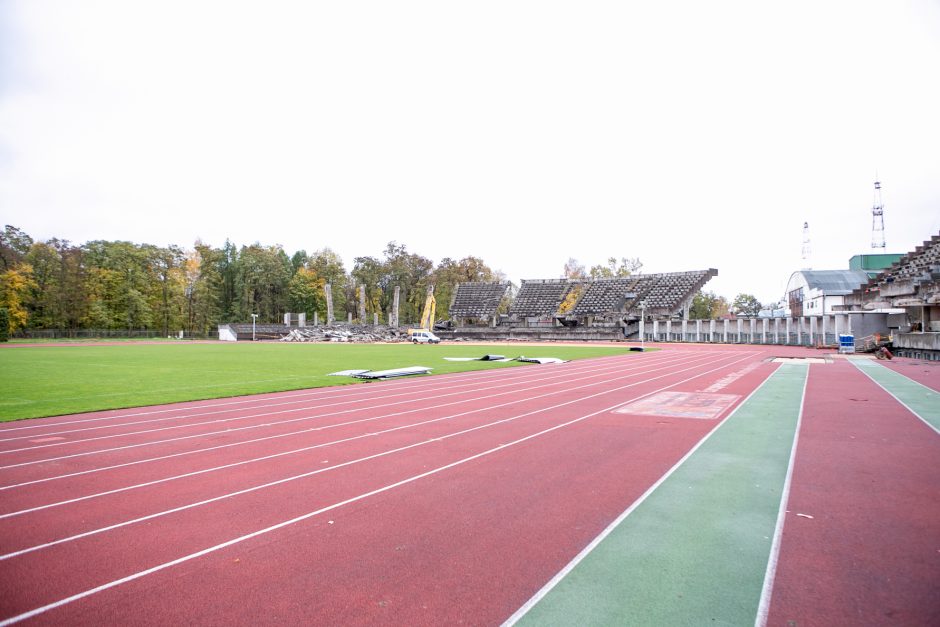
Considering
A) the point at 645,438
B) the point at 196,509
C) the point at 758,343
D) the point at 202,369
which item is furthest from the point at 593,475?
the point at 758,343

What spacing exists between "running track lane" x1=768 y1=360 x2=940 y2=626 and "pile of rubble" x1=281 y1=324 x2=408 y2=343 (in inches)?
2117

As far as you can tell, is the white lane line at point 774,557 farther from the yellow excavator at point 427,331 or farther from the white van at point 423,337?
the white van at point 423,337

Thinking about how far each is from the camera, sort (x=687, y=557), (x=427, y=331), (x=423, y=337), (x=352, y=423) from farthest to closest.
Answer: (x=427, y=331) → (x=423, y=337) → (x=352, y=423) → (x=687, y=557)

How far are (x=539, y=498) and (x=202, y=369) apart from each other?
19312 mm

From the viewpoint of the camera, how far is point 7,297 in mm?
59094

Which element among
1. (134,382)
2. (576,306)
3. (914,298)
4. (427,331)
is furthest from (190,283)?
(914,298)

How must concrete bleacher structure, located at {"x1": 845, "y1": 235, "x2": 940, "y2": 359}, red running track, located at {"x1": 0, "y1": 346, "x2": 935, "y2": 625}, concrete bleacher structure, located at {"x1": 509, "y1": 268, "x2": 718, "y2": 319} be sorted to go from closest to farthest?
red running track, located at {"x1": 0, "y1": 346, "x2": 935, "y2": 625} < concrete bleacher structure, located at {"x1": 845, "y1": 235, "x2": 940, "y2": 359} < concrete bleacher structure, located at {"x1": 509, "y1": 268, "x2": 718, "y2": 319}

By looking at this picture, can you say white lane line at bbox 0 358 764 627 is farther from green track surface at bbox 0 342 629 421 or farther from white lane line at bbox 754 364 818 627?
green track surface at bbox 0 342 629 421

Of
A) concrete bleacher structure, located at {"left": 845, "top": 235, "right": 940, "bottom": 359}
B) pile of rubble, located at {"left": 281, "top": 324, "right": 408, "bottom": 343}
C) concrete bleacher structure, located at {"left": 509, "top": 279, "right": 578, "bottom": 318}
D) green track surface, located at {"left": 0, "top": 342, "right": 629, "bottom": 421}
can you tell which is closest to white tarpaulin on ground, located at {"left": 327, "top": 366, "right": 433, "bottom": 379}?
green track surface, located at {"left": 0, "top": 342, "right": 629, "bottom": 421}

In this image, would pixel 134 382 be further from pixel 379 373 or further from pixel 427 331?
pixel 427 331

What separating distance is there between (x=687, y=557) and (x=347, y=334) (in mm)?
59332

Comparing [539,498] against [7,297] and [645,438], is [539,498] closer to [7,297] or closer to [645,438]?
Result: [645,438]

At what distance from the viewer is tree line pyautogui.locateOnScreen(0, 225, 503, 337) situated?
211ft

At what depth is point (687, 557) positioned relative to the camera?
4.10 m
